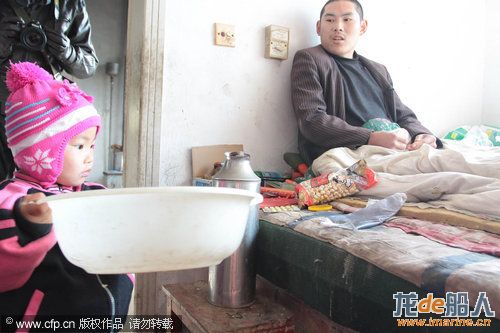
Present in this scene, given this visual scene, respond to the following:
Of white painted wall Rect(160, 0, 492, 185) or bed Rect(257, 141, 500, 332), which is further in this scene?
white painted wall Rect(160, 0, 492, 185)

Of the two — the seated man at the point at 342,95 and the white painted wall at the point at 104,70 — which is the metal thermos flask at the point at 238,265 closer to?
the seated man at the point at 342,95

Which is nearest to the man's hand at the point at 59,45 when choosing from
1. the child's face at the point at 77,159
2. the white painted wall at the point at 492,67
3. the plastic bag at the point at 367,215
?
the child's face at the point at 77,159

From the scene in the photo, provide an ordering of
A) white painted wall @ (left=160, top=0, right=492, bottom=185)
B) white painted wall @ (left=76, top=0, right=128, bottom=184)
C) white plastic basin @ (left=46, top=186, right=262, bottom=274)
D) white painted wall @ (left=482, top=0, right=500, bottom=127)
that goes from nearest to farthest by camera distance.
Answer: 1. white plastic basin @ (left=46, top=186, right=262, bottom=274)
2. white painted wall @ (left=160, top=0, right=492, bottom=185)
3. white painted wall @ (left=482, top=0, right=500, bottom=127)
4. white painted wall @ (left=76, top=0, right=128, bottom=184)

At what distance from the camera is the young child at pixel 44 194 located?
2.12 ft

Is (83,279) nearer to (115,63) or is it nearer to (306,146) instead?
(306,146)

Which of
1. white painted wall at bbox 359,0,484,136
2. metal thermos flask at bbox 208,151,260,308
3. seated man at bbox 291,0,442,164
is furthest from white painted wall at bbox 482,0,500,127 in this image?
metal thermos flask at bbox 208,151,260,308

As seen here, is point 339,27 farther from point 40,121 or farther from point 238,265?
point 40,121

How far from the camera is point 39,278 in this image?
2.34 feet

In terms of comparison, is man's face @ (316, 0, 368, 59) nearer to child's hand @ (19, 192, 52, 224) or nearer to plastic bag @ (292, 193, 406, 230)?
plastic bag @ (292, 193, 406, 230)

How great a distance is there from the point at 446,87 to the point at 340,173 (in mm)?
1442

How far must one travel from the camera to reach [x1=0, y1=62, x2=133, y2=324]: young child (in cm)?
65

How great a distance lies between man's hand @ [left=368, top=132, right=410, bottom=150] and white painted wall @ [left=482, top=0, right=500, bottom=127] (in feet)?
4.20

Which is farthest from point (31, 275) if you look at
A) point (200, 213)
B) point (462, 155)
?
point (462, 155)

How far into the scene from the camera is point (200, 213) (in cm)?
49
